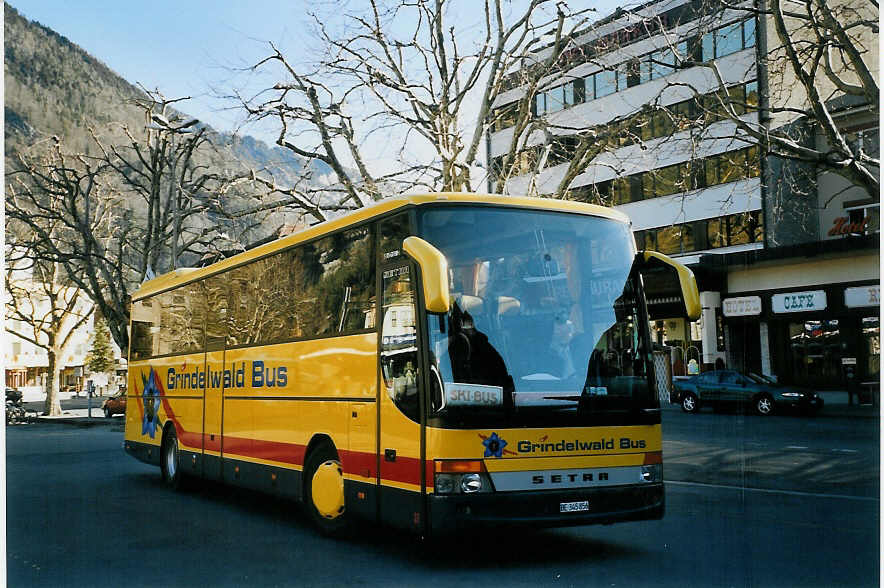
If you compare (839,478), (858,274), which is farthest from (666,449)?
(858,274)

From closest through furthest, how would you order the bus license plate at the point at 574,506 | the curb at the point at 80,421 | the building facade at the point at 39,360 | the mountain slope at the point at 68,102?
the bus license plate at the point at 574,506 < the mountain slope at the point at 68,102 < the curb at the point at 80,421 < the building facade at the point at 39,360

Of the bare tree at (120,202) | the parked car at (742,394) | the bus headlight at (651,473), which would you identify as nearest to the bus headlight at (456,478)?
the bus headlight at (651,473)

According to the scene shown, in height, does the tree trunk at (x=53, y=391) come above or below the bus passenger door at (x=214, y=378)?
below

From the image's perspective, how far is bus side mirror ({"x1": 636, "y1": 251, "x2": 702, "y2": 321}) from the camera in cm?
840

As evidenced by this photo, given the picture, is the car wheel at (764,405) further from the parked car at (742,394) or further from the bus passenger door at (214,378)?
the bus passenger door at (214,378)

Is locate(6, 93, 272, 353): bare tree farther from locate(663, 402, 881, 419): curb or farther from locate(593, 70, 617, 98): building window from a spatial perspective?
locate(593, 70, 617, 98): building window

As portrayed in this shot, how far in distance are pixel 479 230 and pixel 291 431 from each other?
10.9 ft

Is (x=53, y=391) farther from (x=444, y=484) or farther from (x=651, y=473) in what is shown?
(x=651, y=473)

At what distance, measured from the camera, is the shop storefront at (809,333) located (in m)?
32.7

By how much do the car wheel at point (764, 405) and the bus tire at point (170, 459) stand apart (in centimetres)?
1944

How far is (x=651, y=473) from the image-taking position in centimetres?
821

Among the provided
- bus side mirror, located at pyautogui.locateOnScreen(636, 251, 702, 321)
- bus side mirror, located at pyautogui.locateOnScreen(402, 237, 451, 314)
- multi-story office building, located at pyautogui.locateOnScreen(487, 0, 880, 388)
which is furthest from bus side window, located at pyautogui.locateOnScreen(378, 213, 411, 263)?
multi-story office building, located at pyautogui.locateOnScreen(487, 0, 880, 388)

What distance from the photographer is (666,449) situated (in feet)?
62.4

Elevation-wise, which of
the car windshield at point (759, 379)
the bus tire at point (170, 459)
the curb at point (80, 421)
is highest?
the car windshield at point (759, 379)
